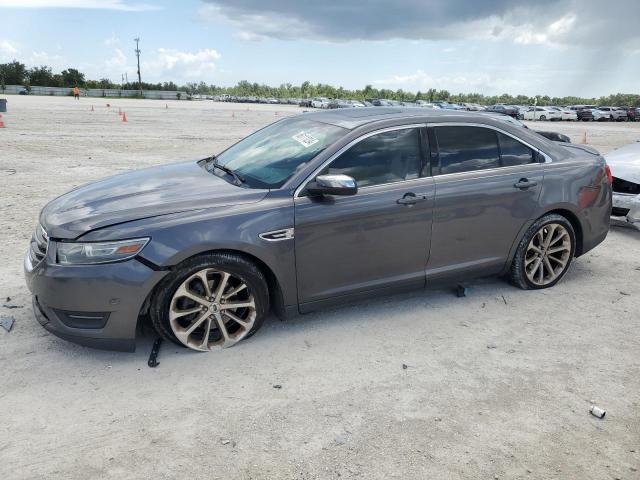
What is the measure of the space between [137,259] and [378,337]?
184 centimetres

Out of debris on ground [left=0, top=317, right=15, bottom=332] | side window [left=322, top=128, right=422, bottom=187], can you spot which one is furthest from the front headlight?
side window [left=322, top=128, right=422, bottom=187]

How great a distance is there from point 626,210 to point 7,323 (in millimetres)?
7030

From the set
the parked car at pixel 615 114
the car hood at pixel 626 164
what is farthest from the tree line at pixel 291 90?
the car hood at pixel 626 164

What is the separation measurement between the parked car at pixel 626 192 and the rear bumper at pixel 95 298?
6054mm

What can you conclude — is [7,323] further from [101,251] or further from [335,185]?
[335,185]

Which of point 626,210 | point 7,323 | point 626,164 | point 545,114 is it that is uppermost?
point 545,114

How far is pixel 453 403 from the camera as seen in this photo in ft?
10.2

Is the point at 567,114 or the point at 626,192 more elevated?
the point at 567,114

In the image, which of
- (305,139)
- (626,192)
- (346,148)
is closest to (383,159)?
(346,148)

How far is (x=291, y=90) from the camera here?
13425cm

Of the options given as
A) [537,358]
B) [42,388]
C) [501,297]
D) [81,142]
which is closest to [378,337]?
[537,358]

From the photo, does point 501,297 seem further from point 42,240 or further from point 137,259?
point 42,240

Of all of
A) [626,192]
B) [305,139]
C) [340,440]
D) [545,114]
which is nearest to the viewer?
[340,440]

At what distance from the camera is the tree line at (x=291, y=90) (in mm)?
90250
